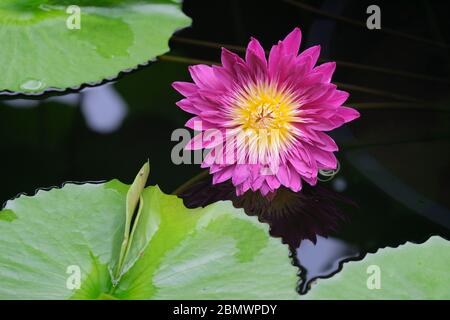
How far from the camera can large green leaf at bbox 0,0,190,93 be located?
135cm

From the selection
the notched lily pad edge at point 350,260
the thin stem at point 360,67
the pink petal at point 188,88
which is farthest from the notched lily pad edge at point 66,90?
the notched lily pad edge at point 350,260

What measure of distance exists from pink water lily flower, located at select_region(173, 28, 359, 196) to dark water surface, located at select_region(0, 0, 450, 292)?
0.07 m

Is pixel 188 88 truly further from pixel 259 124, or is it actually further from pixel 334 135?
pixel 334 135

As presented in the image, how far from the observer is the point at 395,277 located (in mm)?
966

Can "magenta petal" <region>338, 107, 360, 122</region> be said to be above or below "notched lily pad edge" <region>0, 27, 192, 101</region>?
below

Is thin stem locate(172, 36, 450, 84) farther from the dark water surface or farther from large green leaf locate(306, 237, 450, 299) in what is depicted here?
large green leaf locate(306, 237, 450, 299)

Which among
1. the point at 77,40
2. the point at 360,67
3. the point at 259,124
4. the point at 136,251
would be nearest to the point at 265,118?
the point at 259,124

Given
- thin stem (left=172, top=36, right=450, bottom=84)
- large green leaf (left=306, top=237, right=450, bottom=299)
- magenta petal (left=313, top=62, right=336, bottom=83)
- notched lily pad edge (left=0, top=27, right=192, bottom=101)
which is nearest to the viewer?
large green leaf (left=306, top=237, right=450, bottom=299)

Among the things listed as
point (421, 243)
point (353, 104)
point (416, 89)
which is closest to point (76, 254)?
point (421, 243)

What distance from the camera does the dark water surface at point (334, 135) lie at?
1.14 metres

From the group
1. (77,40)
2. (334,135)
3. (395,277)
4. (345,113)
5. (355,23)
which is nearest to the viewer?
(395,277)

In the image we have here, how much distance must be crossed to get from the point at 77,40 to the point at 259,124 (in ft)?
1.89

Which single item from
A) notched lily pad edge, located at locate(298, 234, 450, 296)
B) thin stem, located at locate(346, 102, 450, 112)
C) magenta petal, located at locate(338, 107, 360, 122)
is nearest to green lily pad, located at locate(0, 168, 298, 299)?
notched lily pad edge, located at locate(298, 234, 450, 296)
